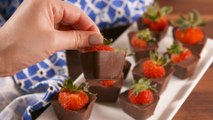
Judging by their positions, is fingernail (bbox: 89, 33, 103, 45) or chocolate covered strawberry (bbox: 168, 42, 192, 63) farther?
chocolate covered strawberry (bbox: 168, 42, 192, 63)

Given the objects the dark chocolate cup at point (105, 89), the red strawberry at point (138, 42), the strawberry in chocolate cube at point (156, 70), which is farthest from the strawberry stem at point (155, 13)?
the dark chocolate cup at point (105, 89)

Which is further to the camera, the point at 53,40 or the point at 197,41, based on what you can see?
the point at 197,41

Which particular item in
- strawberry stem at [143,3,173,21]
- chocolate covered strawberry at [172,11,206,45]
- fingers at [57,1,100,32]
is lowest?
chocolate covered strawberry at [172,11,206,45]

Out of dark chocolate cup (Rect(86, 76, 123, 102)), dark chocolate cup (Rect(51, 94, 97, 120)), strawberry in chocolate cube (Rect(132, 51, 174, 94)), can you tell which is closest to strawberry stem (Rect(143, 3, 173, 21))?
strawberry in chocolate cube (Rect(132, 51, 174, 94))

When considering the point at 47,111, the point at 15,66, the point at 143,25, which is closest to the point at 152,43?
the point at 143,25

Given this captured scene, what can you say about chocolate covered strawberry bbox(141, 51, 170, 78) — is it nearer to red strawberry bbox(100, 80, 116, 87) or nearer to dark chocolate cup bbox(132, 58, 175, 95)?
dark chocolate cup bbox(132, 58, 175, 95)

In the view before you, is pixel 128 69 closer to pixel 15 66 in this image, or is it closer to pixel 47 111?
pixel 47 111

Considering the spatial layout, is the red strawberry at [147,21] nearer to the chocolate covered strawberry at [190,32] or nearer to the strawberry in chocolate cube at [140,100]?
the chocolate covered strawberry at [190,32]
